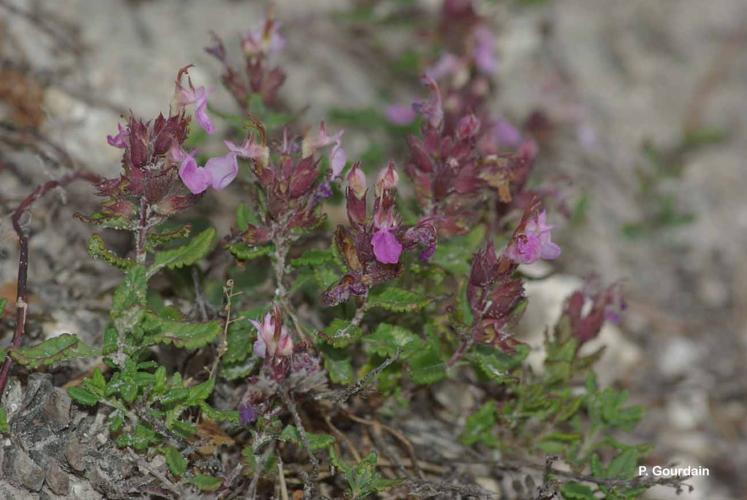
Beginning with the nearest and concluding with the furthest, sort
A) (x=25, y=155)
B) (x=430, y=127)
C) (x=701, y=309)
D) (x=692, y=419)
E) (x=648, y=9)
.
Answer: (x=430, y=127), (x=25, y=155), (x=692, y=419), (x=701, y=309), (x=648, y=9)

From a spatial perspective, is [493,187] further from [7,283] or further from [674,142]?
[674,142]

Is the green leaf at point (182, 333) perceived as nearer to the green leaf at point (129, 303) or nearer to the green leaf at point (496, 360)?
the green leaf at point (129, 303)

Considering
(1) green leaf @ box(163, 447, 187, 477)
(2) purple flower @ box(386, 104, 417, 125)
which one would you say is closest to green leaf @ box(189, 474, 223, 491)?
(1) green leaf @ box(163, 447, 187, 477)

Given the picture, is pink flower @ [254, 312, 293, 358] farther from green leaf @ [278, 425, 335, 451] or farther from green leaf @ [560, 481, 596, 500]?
green leaf @ [560, 481, 596, 500]

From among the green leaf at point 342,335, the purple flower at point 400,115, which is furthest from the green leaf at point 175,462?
the purple flower at point 400,115

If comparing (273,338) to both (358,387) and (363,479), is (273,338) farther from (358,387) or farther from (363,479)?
(363,479)

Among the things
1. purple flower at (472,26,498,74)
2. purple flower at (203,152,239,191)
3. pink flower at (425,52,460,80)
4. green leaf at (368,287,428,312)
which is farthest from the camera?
purple flower at (472,26,498,74)

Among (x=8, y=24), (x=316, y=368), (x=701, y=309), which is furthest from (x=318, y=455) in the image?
(x=701, y=309)
